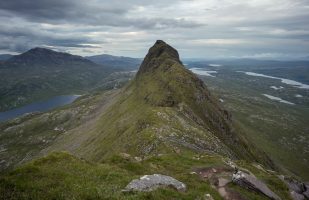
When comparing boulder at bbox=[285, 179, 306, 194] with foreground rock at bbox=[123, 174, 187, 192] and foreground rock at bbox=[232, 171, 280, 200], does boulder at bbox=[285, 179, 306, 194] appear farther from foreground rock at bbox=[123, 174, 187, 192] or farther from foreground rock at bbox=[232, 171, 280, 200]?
foreground rock at bbox=[123, 174, 187, 192]

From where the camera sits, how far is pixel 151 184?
28688mm

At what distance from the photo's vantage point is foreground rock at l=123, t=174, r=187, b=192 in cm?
2740

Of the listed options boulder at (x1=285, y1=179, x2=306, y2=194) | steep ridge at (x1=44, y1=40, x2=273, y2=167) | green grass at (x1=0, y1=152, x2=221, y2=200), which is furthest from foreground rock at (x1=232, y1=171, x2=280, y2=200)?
steep ridge at (x1=44, y1=40, x2=273, y2=167)

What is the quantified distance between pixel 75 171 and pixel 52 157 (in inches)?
324

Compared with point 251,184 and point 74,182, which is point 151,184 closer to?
point 74,182

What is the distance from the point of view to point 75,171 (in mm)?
32344

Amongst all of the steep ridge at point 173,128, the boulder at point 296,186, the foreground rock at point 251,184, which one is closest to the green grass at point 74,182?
the foreground rock at point 251,184

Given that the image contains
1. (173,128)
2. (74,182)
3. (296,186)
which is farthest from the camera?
(173,128)

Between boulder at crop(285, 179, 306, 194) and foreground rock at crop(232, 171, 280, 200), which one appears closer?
foreground rock at crop(232, 171, 280, 200)

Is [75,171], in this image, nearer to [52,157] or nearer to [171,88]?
[52,157]

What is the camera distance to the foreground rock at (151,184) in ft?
89.9

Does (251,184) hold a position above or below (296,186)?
above

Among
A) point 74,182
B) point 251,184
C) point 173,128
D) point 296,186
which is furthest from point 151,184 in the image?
point 173,128

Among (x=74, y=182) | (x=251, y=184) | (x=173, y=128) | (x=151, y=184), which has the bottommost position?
(x=173, y=128)
